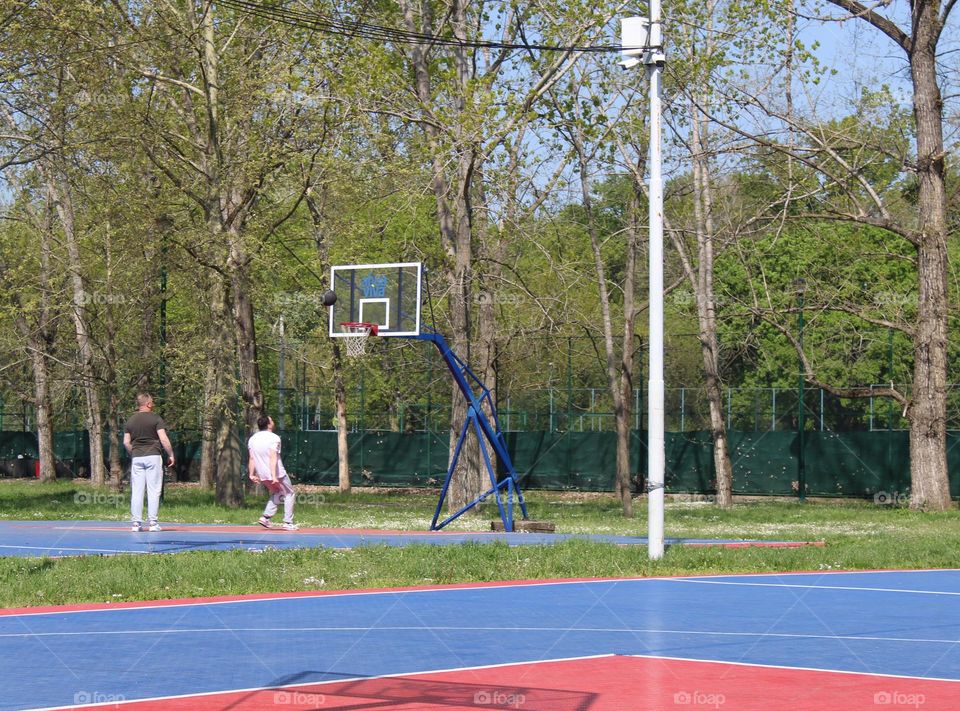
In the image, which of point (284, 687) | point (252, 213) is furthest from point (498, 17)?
point (284, 687)

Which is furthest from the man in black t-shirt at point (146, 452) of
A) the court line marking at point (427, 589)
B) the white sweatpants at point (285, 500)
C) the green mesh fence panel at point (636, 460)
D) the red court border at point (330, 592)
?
the green mesh fence panel at point (636, 460)

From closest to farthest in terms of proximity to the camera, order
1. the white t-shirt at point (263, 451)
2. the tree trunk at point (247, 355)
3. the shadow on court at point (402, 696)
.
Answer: the shadow on court at point (402, 696) < the white t-shirt at point (263, 451) < the tree trunk at point (247, 355)

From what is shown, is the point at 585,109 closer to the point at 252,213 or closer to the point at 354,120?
the point at 354,120

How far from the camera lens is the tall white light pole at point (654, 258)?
52.5 ft

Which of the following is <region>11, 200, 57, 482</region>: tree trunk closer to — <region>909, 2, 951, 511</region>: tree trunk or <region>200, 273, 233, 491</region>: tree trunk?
<region>200, 273, 233, 491</region>: tree trunk

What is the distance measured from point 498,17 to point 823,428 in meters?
19.2

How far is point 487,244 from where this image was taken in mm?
32031

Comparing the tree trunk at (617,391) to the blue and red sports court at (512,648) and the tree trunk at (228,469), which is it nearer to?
the tree trunk at (228,469)

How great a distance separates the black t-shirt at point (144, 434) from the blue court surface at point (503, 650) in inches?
325

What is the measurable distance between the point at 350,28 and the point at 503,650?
22374 millimetres

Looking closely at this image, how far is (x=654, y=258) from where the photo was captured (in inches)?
635

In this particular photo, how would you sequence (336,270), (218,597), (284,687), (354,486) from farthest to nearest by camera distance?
(354,486) → (336,270) → (218,597) → (284,687)

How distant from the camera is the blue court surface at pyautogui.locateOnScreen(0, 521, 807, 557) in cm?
1809

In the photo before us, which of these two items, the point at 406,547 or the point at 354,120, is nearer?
the point at 406,547
